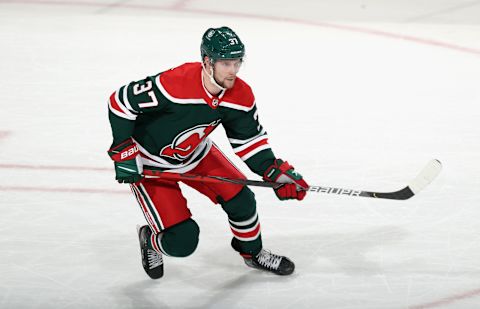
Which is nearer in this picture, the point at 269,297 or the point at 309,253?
the point at 269,297

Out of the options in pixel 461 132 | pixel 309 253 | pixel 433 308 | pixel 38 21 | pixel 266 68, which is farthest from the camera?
pixel 38 21

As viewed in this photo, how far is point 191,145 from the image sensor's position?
11.7 feet

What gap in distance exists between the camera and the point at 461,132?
5.42 m

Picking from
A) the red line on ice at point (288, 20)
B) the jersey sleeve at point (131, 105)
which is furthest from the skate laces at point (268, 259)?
the red line on ice at point (288, 20)

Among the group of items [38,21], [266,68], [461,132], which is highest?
[461,132]

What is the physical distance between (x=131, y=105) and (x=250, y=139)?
1.58 feet

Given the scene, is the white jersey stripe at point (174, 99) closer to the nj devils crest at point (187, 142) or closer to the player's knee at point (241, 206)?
the nj devils crest at point (187, 142)

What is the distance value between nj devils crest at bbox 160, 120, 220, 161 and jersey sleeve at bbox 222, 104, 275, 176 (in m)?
0.08

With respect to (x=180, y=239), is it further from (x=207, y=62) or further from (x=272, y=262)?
(x=207, y=62)

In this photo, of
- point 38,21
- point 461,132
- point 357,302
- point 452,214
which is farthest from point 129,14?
point 357,302

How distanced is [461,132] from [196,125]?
94.8 inches

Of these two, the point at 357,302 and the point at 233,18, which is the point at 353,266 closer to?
the point at 357,302

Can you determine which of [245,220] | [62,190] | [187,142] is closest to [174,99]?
[187,142]

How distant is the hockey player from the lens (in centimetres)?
341
